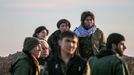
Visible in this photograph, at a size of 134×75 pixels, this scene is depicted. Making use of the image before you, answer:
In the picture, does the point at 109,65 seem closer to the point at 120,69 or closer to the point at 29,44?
the point at 120,69

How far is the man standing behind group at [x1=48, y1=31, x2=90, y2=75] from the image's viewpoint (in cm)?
995

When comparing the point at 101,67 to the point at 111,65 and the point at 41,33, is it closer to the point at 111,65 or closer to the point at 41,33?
the point at 111,65

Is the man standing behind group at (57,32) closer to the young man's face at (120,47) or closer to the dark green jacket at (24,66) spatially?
the dark green jacket at (24,66)

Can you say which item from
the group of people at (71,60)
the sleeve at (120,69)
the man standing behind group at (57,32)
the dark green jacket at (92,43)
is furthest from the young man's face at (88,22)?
the sleeve at (120,69)

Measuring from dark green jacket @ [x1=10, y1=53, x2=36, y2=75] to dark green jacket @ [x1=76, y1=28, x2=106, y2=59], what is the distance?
361 cm

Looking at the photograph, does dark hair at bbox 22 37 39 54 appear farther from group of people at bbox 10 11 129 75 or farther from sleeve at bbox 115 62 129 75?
sleeve at bbox 115 62 129 75

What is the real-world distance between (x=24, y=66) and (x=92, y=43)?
385 cm

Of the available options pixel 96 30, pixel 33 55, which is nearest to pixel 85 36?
pixel 96 30

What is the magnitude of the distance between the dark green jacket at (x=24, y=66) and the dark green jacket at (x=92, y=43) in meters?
3.61

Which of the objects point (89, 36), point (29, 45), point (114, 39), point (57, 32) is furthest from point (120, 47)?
point (57, 32)

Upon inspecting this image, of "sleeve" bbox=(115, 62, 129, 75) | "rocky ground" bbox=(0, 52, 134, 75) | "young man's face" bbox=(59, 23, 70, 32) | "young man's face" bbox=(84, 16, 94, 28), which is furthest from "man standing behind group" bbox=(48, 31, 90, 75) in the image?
"rocky ground" bbox=(0, 52, 134, 75)

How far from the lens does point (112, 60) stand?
399 inches

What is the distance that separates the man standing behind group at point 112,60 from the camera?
33.1 feet

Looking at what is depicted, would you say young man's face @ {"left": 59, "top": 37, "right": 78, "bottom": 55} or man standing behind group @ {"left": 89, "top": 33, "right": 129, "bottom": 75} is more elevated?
young man's face @ {"left": 59, "top": 37, "right": 78, "bottom": 55}
